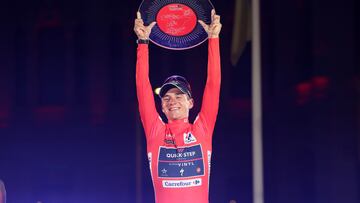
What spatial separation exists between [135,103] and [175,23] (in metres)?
6.05

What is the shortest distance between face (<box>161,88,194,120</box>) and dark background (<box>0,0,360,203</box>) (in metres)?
4.83

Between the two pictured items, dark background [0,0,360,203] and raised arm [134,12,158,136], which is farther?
dark background [0,0,360,203]

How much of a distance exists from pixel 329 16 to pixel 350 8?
39 cm

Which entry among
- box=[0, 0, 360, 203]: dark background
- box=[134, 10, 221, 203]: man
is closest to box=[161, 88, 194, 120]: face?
box=[134, 10, 221, 203]: man

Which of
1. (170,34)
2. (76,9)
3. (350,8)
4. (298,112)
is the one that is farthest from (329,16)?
(170,34)

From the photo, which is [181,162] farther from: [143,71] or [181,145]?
[143,71]

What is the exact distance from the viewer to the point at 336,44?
9.18m

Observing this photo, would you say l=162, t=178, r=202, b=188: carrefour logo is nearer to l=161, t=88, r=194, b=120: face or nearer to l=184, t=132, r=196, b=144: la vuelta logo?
l=184, t=132, r=196, b=144: la vuelta logo

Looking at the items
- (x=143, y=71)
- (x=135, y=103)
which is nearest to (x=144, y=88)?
(x=143, y=71)

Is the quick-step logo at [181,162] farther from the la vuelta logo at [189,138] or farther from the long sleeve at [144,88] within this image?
the long sleeve at [144,88]

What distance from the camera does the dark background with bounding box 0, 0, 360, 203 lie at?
9148mm

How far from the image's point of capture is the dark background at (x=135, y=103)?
360 inches

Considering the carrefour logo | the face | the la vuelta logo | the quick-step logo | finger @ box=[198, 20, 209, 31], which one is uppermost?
finger @ box=[198, 20, 209, 31]

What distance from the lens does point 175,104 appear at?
4.45m
